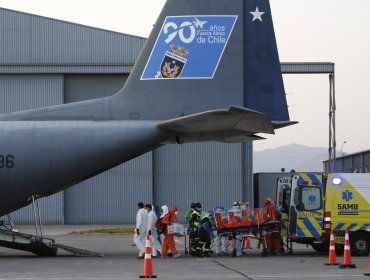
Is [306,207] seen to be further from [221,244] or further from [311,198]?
[221,244]

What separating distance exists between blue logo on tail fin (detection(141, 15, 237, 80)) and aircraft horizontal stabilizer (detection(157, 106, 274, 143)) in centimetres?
166

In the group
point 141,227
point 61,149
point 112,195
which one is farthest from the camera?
point 112,195

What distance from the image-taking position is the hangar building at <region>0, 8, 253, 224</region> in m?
46.2

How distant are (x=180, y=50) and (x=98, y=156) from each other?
3808 mm

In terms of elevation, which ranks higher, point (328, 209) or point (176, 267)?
point (328, 209)

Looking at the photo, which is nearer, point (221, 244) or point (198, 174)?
point (221, 244)

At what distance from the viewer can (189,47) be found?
72.3ft

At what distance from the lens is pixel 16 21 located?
154 ft

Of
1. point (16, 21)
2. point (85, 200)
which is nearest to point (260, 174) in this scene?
point (85, 200)

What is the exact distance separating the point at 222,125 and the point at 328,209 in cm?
424

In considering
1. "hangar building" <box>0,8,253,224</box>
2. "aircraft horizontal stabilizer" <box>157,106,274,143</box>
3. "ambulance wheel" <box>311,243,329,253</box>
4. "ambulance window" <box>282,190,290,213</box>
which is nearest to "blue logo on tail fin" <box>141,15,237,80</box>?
"aircraft horizontal stabilizer" <box>157,106,274,143</box>

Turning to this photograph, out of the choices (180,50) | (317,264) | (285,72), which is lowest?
(317,264)

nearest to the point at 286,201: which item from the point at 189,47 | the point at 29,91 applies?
the point at 189,47

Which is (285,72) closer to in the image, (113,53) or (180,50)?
(113,53)
